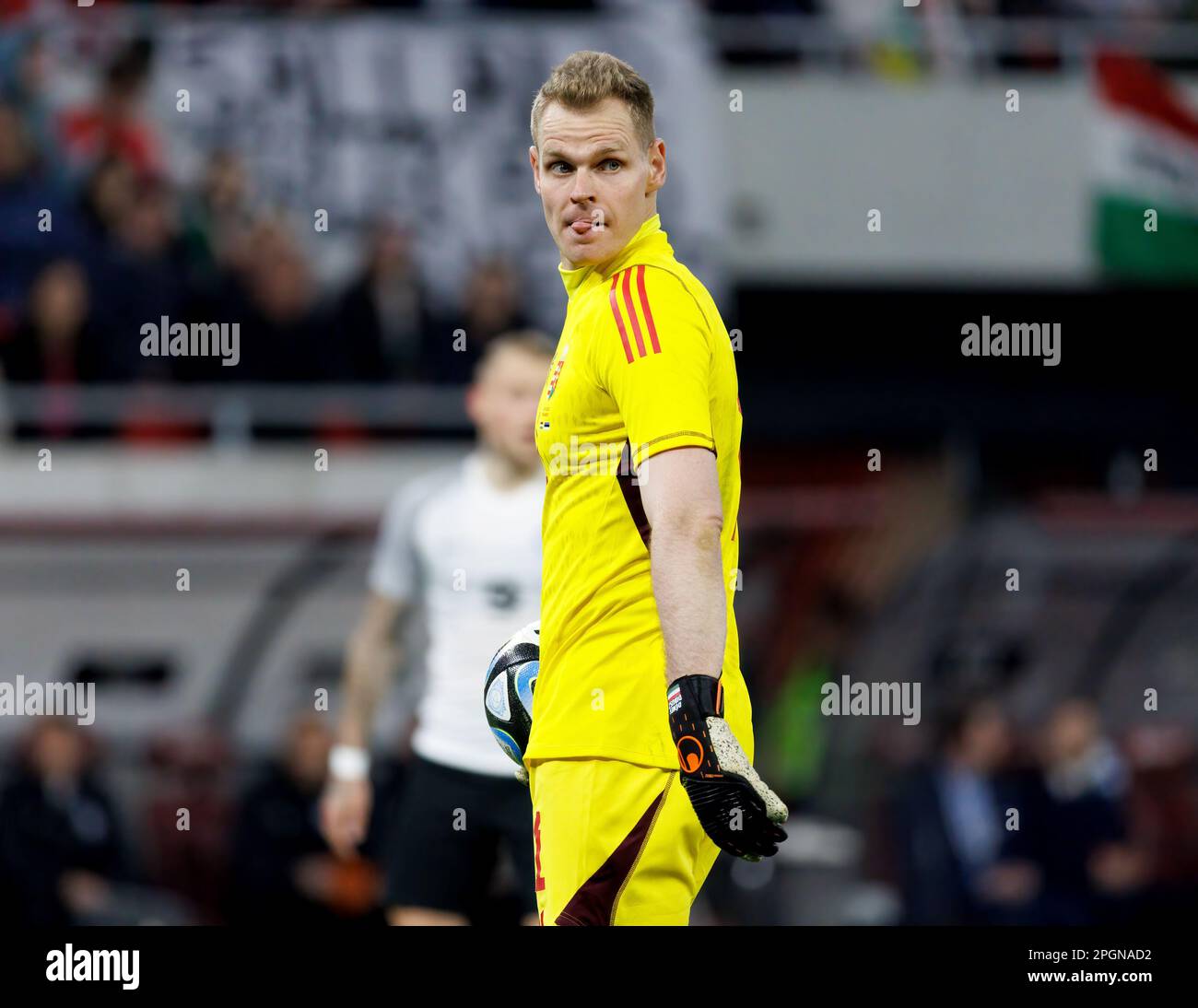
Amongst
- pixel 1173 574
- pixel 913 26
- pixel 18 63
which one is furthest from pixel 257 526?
pixel 913 26

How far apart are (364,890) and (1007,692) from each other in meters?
3.69

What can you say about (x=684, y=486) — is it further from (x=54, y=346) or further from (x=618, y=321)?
(x=54, y=346)

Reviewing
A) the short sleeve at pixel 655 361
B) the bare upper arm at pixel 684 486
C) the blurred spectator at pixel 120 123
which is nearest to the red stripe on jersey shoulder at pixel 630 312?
the short sleeve at pixel 655 361

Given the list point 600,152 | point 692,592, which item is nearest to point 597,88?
point 600,152

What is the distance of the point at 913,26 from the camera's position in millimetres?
14711

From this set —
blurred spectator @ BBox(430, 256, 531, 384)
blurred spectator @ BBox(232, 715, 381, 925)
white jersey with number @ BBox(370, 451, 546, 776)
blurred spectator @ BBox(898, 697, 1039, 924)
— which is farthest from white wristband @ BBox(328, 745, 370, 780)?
blurred spectator @ BBox(430, 256, 531, 384)

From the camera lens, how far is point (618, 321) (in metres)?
3.66

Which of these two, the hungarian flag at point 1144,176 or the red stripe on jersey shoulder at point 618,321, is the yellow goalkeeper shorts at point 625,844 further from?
the hungarian flag at point 1144,176

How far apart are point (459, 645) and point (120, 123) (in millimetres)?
7696

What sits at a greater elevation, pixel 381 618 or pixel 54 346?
pixel 54 346

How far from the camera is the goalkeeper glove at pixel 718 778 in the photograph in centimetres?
341

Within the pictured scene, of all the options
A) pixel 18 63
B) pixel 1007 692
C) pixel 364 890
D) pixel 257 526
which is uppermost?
pixel 18 63

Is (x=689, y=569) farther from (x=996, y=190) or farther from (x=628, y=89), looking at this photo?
(x=996, y=190)

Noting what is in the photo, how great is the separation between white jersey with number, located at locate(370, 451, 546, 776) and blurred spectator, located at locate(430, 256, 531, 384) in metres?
5.93
